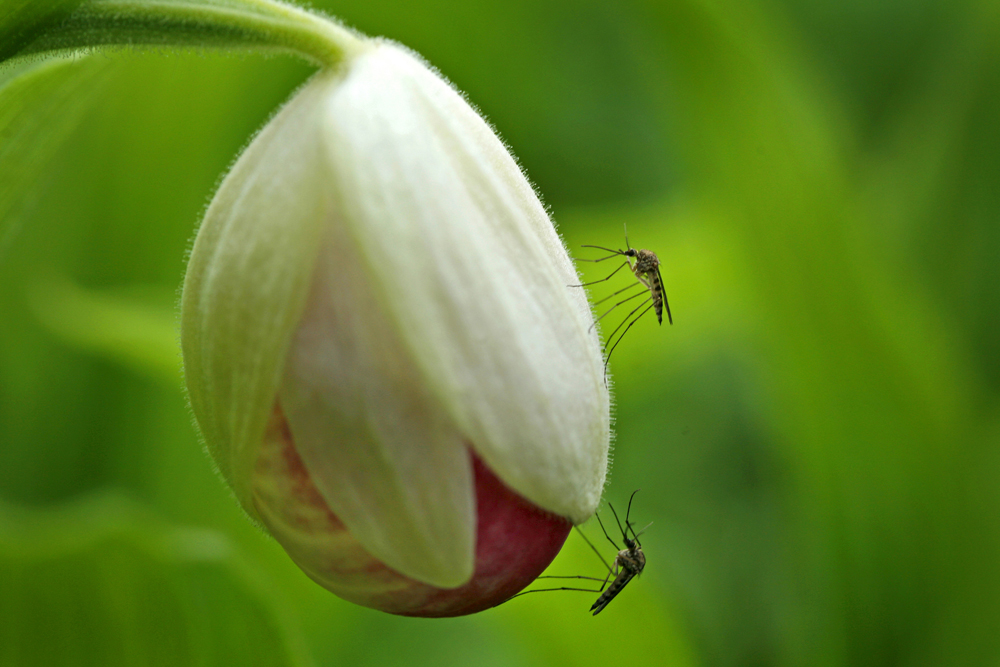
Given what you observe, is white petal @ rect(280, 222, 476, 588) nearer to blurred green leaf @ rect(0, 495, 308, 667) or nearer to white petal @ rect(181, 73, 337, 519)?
white petal @ rect(181, 73, 337, 519)

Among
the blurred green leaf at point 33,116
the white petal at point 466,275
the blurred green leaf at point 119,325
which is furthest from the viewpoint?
the blurred green leaf at point 119,325

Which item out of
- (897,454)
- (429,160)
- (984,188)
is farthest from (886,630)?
(429,160)

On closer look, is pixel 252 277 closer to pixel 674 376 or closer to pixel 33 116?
pixel 33 116

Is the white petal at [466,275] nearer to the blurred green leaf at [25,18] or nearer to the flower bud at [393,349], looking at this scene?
the flower bud at [393,349]

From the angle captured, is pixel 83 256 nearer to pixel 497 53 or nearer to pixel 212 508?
pixel 212 508

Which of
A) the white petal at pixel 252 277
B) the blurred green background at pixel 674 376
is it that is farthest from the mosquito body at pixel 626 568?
the white petal at pixel 252 277

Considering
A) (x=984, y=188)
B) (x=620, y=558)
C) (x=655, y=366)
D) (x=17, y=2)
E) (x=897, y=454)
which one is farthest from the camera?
(x=984, y=188)
